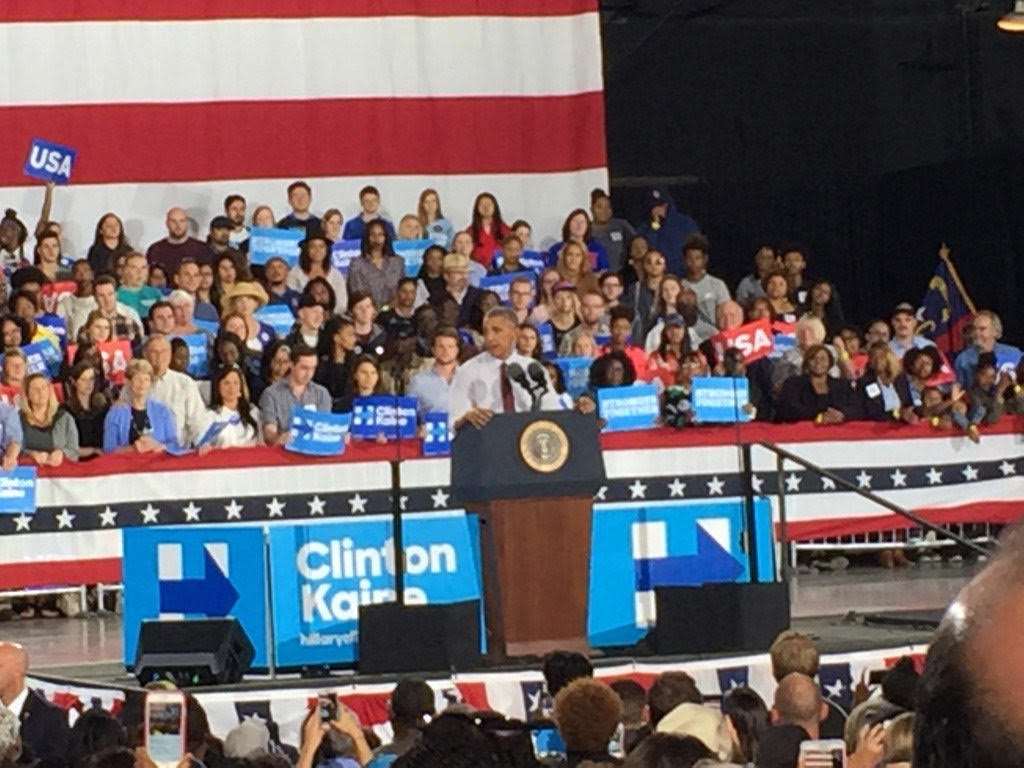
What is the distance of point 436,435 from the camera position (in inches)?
513

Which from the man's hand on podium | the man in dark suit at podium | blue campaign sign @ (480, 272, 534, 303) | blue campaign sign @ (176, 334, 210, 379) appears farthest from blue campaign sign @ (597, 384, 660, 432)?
the man's hand on podium

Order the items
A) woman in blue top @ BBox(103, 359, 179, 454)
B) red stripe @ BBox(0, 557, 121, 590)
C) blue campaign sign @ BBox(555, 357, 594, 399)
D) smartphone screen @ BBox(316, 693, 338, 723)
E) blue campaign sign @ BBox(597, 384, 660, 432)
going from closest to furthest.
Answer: smartphone screen @ BBox(316, 693, 338, 723)
red stripe @ BBox(0, 557, 121, 590)
woman in blue top @ BBox(103, 359, 179, 454)
blue campaign sign @ BBox(597, 384, 660, 432)
blue campaign sign @ BBox(555, 357, 594, 399)

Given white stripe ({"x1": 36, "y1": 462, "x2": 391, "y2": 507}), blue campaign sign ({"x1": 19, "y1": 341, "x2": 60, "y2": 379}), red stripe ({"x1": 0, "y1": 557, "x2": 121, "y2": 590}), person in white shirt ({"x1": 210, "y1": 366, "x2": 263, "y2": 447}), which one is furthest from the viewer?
blue campaign sign ({"x1": 19, "y1": 341, "x2": 60, "y2": 379})


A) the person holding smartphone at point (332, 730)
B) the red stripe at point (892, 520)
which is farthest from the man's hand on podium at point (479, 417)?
the red stripe at point (892, 520)

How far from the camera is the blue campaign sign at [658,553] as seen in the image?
33.0 feet

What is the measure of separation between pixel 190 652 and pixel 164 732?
14.6ft

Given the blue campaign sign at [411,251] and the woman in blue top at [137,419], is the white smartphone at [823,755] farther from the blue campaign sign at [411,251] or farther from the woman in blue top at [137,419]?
the blue campaign sign at [411,251]

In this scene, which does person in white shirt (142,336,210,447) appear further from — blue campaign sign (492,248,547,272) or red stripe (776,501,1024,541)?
blue campaign sign (492,248,547,272)

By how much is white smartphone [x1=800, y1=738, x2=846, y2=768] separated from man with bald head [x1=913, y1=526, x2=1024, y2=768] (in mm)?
2702

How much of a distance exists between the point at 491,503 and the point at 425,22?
35.7 feet

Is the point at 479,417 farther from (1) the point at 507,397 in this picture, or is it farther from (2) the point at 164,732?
(2) the point at 164,732

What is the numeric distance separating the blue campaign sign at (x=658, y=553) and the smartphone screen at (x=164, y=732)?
546 centimetres

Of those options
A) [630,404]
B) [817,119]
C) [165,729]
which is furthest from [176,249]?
[165,729]

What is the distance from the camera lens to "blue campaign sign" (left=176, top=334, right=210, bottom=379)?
14.8 meters
